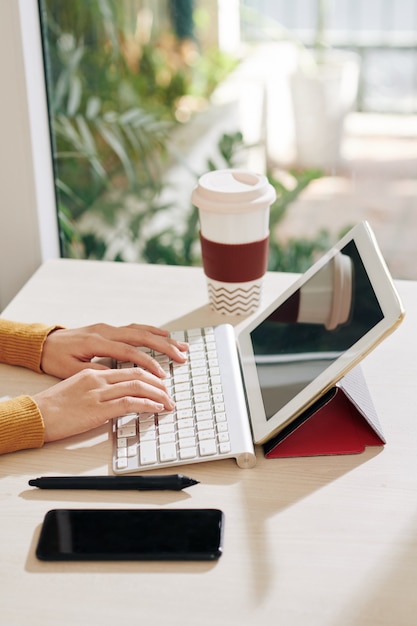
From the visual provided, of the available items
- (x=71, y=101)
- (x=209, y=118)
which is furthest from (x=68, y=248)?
(x=209, y=118)

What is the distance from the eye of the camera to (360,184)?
78.0 inches

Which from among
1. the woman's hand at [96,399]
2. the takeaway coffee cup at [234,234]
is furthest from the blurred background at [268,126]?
the woman's hand at [96,399]

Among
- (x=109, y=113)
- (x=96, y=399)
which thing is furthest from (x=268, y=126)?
(x=96, y=399)

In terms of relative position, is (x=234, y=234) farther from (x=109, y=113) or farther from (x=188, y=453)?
(x=109, y=113)

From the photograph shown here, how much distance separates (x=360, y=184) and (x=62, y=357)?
4.07ft

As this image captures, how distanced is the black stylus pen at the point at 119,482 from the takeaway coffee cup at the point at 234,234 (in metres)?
0.38

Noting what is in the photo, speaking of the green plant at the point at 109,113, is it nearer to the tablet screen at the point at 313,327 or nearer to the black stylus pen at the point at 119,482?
the tablet screen at the point at 313,327

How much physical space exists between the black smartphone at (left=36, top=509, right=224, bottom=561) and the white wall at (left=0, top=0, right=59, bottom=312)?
73 cm

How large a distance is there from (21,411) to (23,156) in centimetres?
62

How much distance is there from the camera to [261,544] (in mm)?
688

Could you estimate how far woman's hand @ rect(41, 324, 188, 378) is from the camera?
3.06 feet

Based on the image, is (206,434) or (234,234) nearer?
(206,434)

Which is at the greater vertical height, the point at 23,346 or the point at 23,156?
the point at 23,156

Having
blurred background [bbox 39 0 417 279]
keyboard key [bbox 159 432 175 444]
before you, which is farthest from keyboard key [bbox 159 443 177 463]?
blurred background [bbox 39 0 417 279]
